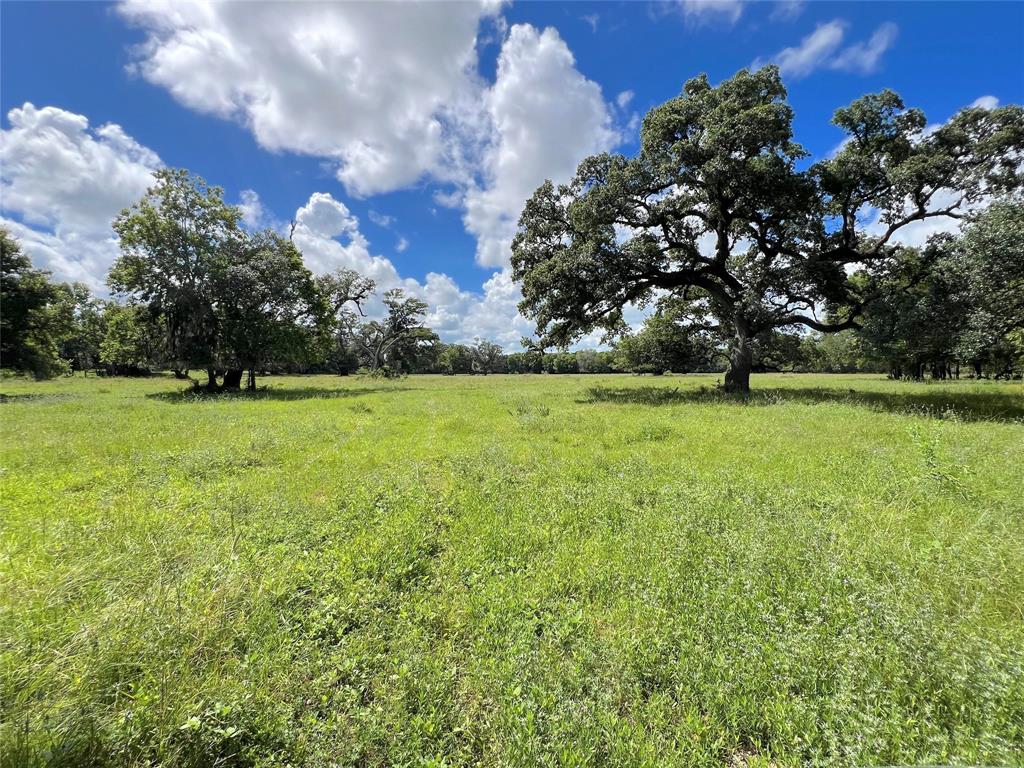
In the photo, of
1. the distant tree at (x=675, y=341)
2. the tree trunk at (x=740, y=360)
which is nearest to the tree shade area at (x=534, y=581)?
the tree trunk at (x=740, y=360)

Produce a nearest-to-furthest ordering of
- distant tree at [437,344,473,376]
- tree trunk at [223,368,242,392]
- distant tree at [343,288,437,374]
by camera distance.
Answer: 1. tree trunk at [223,368,242,392]
2. distant tree at [343,288,437,374]
3. distant tree at [437,344,473,376]

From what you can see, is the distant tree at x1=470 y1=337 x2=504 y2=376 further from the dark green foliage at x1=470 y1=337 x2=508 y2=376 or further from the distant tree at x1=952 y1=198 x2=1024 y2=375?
the distant tree at x1=952 y1=198 x2=1024 y2=375

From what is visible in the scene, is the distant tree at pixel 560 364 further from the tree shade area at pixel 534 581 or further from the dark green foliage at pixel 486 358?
the tree shade area at pixel 534 581

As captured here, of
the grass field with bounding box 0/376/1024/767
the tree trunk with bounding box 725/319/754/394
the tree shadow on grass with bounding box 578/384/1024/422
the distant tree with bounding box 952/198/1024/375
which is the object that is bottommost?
the grass field with bounding box 0/376/1024/767

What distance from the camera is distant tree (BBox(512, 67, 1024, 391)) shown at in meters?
16.3

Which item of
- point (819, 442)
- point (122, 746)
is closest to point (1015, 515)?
point (819, 442)

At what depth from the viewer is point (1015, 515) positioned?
524 centimetres

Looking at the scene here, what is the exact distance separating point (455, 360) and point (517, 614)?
111126 mm

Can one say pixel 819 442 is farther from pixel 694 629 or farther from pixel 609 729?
pixel 609 729

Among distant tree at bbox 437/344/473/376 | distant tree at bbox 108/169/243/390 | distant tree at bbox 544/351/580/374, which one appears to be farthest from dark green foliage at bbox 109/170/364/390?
distant tree at bbox 544/351/580/374

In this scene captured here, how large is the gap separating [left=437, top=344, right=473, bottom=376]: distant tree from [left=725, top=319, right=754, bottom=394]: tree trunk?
86605 mm

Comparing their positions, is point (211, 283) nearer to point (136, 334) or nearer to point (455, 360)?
point (136, 334)

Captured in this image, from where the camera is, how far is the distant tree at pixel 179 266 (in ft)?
73.3

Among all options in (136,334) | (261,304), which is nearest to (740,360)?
(261,304)
